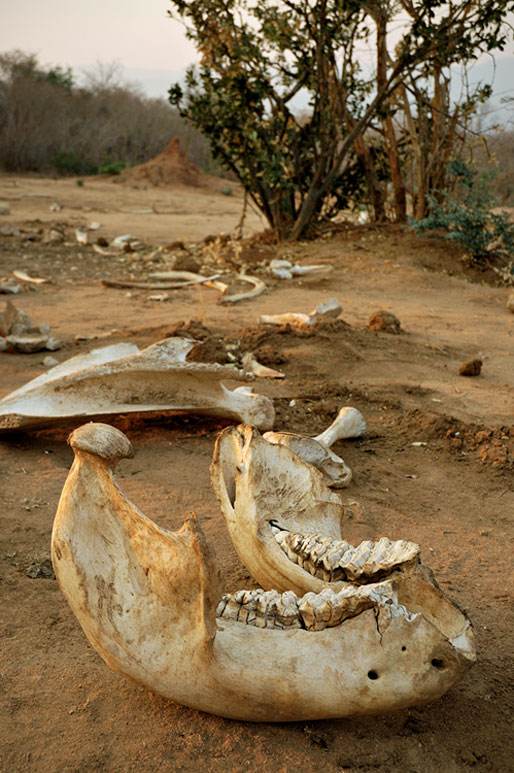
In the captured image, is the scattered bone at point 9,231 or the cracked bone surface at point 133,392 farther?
the scattered bone at point 9,231

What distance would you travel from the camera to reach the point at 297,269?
25.1ft

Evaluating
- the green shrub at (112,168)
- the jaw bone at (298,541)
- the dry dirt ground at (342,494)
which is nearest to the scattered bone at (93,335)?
the dry dirt ground at (342,494)

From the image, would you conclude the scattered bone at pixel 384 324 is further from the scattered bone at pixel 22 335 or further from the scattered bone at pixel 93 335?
the scattered bone at pixel 22 335

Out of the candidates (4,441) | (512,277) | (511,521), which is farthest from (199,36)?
(511,521)

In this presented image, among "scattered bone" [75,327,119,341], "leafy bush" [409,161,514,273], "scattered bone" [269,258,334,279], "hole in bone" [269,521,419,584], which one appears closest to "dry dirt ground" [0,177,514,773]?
"scattered bone" [75,327,119,341]

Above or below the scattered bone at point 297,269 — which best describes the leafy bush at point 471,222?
above

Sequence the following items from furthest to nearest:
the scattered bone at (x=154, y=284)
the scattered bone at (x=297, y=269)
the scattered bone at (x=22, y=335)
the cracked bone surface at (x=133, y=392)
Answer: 1. the scattered bone at (x=297, y=269)
2. the scattered bone at (x=154, y=284)
3. the scattered bone at (x=22, y=335)
4. the cracked bone surface at (x=133, y=392)

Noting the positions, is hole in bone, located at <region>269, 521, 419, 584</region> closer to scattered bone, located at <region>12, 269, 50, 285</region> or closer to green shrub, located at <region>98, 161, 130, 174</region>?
scattered bone, located at <region>12, 269, 50, 285</region>

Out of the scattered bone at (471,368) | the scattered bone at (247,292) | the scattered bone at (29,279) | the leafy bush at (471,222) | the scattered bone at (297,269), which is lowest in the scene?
the scattered bone at (29,279)

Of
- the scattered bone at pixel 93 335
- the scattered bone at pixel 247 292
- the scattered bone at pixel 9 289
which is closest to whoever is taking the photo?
the scattered bone at pixel 93 335

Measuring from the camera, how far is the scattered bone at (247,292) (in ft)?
21.2

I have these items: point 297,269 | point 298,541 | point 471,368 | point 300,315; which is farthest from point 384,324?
point 298,541

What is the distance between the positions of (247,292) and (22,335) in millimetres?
2719

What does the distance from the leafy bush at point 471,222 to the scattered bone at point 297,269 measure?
1.26 m
